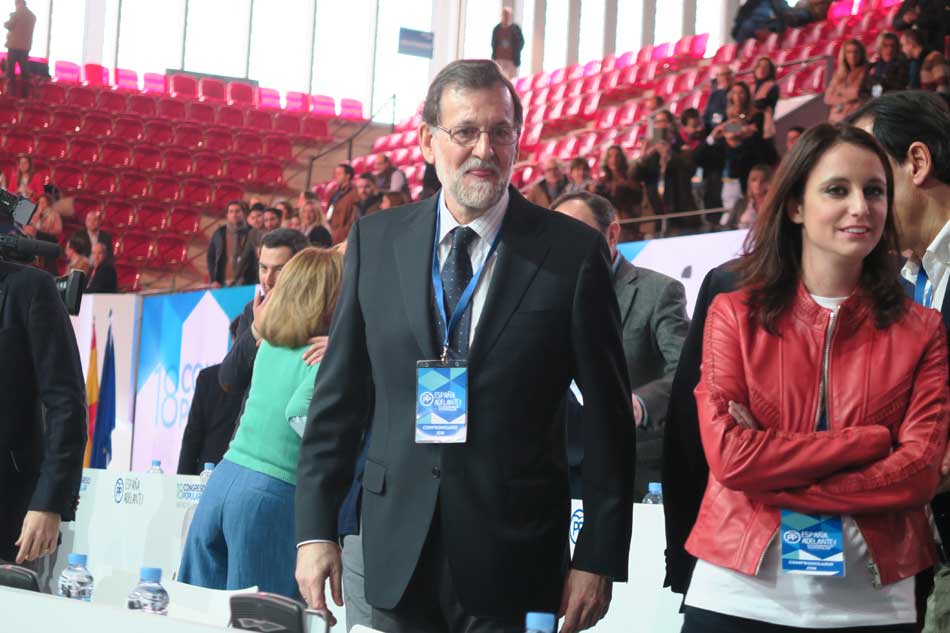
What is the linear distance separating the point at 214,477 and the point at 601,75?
14.2 m

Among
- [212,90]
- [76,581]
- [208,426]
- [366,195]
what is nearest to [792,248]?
[76,581]

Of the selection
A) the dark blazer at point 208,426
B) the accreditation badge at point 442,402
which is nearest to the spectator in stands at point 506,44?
the dark blazer at point 208,426

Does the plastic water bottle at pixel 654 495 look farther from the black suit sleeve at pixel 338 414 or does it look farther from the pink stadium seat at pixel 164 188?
the pink stadium seat at pixel 164 188

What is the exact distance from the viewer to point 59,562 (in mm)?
4996

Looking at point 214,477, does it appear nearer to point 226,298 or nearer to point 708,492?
point 708,492

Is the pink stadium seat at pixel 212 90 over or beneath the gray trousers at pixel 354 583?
over

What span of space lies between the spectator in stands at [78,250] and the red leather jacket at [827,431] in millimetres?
11182

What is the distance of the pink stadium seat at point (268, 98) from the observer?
1969 cm

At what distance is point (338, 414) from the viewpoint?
2469mm

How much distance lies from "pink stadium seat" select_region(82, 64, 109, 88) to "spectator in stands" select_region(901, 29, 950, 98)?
12.1m

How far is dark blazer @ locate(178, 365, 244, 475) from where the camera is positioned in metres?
5.85

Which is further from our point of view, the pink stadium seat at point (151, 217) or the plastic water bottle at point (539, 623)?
the pink stadium seat at point (151, 217)

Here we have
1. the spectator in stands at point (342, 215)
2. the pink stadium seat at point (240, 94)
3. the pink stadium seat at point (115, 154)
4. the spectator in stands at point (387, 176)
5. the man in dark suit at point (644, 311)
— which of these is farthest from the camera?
the pink stadium seat at point (240, 94)

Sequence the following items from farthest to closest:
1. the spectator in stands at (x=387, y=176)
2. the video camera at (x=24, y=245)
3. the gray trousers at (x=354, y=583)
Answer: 1. the spectator in stands at (x=387, y=176)
2. the video camera at (x=24, y=245)
3. the gray trousers at (x=354, y=583)
